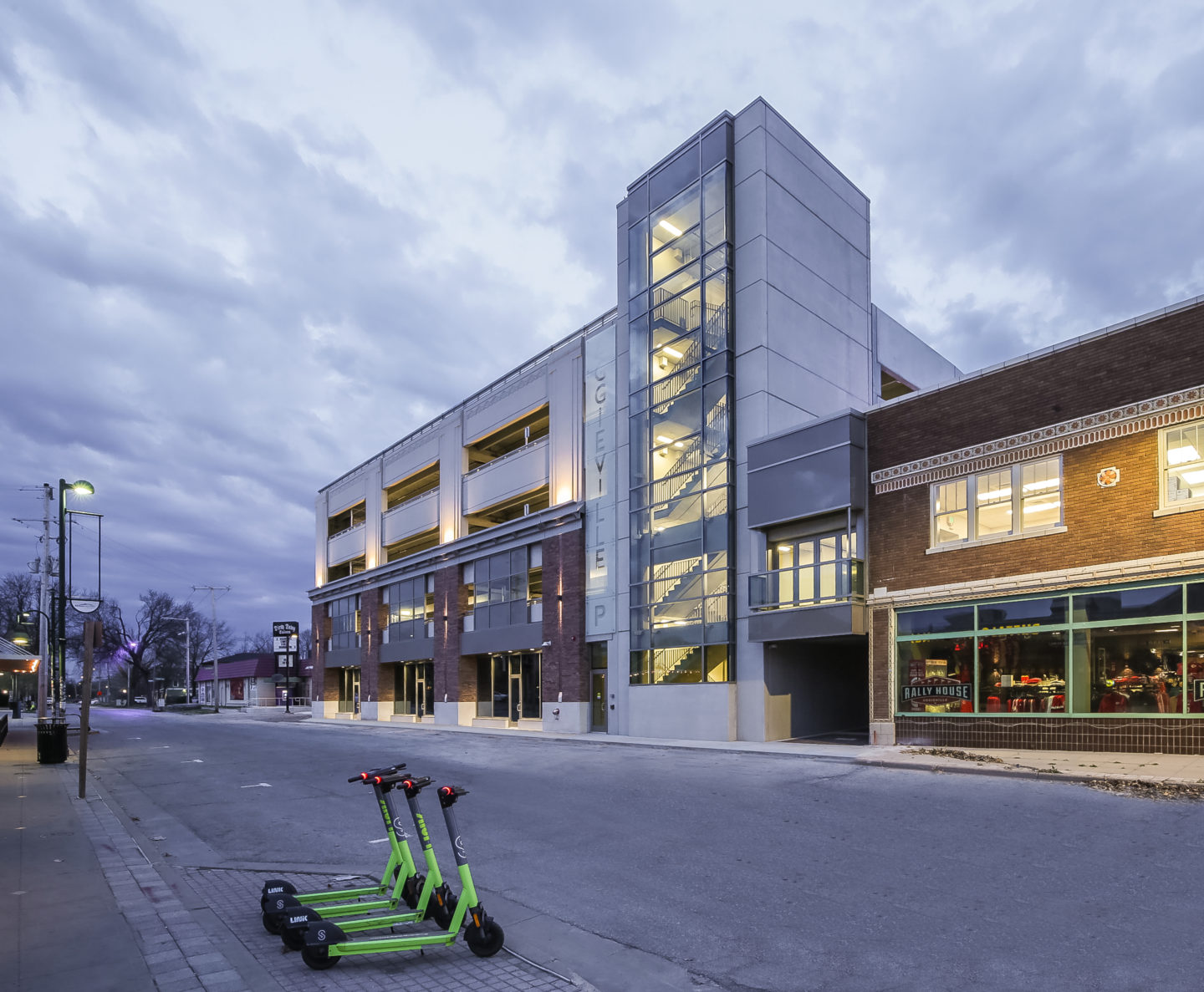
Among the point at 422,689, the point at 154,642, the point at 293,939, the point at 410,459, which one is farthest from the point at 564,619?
the point at 154,642

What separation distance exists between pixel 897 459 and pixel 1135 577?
584cm

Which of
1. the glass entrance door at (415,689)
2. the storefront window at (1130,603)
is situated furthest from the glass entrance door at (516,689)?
the storefront window at (1130,603)

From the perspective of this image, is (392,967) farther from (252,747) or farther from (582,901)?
(252,747)

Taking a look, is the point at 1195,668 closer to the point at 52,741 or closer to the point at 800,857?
the point at 800,857

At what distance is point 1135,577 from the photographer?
1630 centimetres

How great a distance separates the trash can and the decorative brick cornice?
A: 65.0 ft

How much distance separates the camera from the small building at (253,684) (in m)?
76.8

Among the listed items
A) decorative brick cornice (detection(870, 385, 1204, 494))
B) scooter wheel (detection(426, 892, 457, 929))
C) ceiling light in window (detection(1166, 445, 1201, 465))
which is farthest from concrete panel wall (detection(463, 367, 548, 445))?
scooter wheel (detection(426, 892, 457, 929))

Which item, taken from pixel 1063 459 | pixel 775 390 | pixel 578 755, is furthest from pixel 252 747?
pixel 1063 459

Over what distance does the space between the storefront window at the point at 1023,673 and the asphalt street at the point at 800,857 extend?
419cm

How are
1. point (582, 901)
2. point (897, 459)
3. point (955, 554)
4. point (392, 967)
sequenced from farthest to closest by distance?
point (897, 459) → point (955, 554) → point (582, 901) → point (392, 967)

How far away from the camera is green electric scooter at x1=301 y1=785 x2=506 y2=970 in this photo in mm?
5457

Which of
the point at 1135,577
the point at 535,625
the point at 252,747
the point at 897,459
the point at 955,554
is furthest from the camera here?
the point at 535,625

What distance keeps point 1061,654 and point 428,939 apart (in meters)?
15.7
